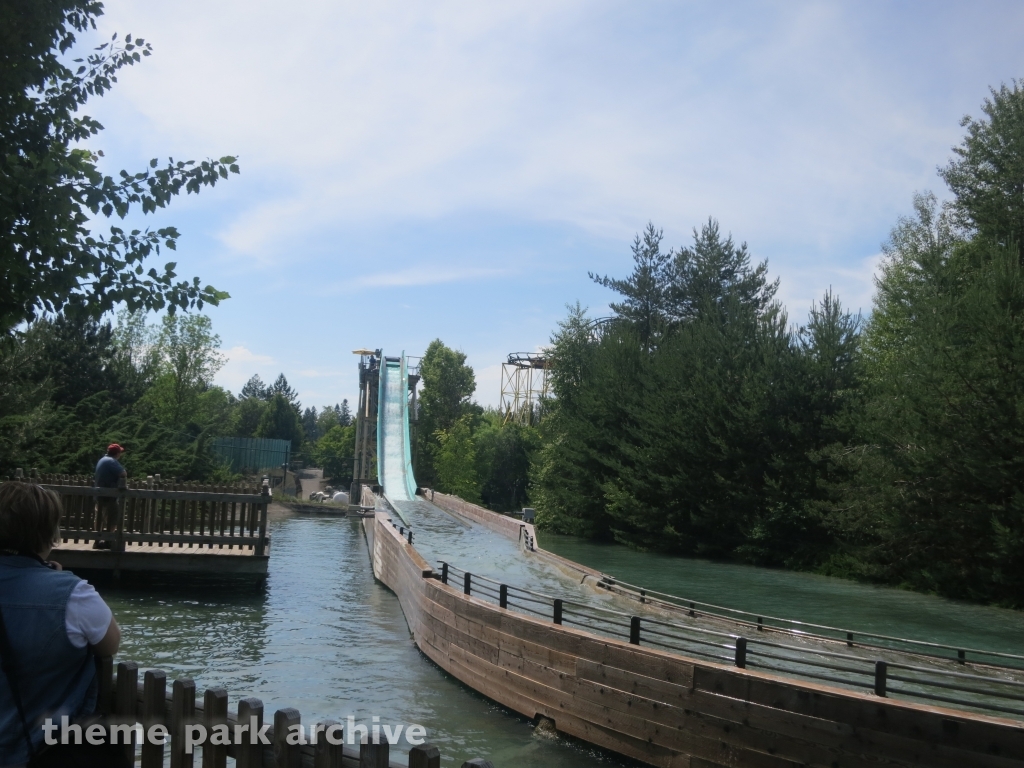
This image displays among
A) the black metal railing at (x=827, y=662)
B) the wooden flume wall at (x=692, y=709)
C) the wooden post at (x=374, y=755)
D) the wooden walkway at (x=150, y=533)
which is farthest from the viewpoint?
the wooden walkway at (x=150, y=533)

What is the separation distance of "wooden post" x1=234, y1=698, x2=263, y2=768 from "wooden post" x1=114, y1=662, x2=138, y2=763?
27.4 inches

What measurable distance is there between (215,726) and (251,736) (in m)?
0.27

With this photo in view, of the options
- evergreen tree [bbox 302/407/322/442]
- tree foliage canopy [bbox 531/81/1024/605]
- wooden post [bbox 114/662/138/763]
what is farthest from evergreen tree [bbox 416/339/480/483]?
evergreen tree [bbox 302/407/322/442]

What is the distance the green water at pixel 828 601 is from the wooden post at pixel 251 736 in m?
13.7

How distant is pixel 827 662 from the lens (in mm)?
9742

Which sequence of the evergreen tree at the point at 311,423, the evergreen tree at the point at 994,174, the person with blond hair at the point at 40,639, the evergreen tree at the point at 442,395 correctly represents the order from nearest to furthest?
the person with blond hair at the point at 40,639, the evergreen tree at the point at 994,174, the evergreen tree at the point at 442,395, the evergreen tree at the point at 311,423

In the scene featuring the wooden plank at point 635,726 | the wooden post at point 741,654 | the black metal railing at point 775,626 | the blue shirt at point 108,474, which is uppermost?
the blue shirt at point 108,474

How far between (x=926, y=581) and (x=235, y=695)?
17.9 metres

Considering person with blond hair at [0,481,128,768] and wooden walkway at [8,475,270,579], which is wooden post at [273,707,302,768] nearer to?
person with blond hair at [0,481,128,768]

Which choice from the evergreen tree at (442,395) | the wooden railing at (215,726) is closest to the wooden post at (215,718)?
the wooden railing at (215,726)

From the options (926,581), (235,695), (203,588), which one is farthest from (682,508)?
(235,695)

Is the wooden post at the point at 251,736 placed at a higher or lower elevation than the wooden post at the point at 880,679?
higher

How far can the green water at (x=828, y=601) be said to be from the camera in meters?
15.9

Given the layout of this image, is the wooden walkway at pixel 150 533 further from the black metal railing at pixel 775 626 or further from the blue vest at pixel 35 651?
the blue vest at pixel 35 651
